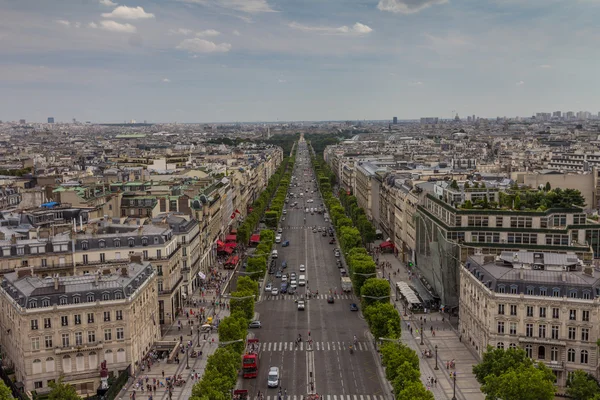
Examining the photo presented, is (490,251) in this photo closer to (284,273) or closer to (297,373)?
(297,373)

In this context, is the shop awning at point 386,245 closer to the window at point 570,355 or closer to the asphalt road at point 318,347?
the asphalt road at point 318,347

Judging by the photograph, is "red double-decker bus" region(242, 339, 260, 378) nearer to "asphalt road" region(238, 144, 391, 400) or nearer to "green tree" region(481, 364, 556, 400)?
"asphalt road" region(238, 144, 391, 400)

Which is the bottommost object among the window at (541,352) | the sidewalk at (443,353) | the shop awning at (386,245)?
the sidewalk at (443,353)

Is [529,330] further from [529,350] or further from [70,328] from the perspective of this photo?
[70,328]

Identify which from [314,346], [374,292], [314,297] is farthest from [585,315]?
[314,297]

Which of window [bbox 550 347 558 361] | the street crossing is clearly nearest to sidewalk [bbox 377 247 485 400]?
the street crossing

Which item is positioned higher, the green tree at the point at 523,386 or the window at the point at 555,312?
the window at the point at 555,312

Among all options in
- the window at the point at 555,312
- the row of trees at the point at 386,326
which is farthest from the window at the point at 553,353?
the row of trees at the point at 386,326
